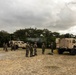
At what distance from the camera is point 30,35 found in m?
102

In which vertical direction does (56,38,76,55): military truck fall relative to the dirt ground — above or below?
above

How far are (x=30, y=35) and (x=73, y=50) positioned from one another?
64727mm

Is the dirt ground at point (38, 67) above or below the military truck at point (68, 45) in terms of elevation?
below

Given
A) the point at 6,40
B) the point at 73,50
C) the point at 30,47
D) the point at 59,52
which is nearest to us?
the point at 30,47

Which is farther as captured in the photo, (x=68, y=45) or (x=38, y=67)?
(x=68, y=45)

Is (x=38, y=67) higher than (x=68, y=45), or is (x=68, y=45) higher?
(x=68, y=45)

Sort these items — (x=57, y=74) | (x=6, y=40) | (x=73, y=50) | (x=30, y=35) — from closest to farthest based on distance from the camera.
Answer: (x=57, y=74) < (x=73, y=50) < (x=6, y=40) < (x=30, y=35)

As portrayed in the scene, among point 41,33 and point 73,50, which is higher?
point 41,33

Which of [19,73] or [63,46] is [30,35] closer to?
[63,46]

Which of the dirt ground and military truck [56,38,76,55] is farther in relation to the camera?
military truck [56,38,76,55]

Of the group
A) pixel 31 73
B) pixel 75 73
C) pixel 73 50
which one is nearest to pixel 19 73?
pixel 31 73

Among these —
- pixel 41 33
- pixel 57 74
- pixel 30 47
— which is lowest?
pixel 57 74

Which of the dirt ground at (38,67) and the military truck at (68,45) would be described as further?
the military truck at (68,45)

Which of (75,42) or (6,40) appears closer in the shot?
(75,42)
